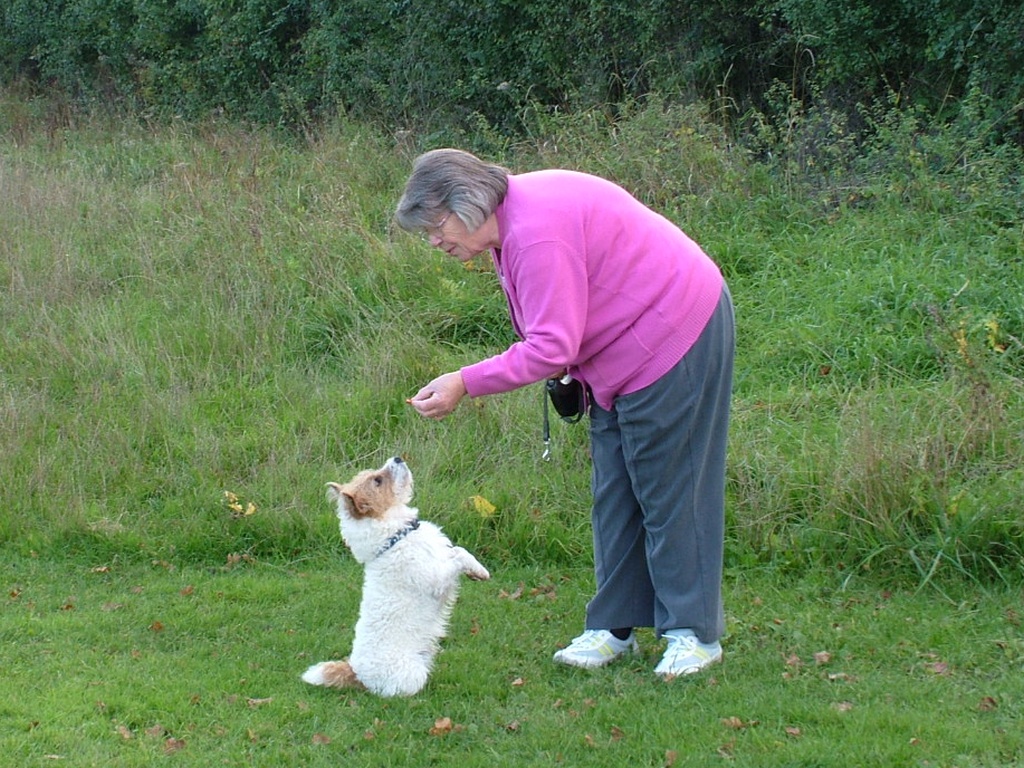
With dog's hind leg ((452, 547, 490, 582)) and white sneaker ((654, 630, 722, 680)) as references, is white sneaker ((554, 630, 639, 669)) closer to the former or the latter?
white sneaker ((654, 630, 722, 680))

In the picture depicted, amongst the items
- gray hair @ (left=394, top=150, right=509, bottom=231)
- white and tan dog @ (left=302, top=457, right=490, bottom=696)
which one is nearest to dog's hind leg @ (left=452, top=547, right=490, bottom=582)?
white and tan dog @ (left=302, top=457, right=490, bottom=696)

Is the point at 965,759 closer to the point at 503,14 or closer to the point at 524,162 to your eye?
the point at 524,162

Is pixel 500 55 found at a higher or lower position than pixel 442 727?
higher

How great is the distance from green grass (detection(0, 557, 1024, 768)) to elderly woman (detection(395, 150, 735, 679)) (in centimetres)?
39

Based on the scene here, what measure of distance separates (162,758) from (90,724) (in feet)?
1.37

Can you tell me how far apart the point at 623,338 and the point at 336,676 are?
1.73 m

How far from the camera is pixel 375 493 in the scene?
457 cm

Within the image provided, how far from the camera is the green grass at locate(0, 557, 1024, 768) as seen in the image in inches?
162

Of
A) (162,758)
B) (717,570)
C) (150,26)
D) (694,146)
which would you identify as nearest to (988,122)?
(694,146)

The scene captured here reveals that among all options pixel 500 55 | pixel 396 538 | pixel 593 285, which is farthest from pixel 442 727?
pixel 500 55

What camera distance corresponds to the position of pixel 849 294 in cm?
729

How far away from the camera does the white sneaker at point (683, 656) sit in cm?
452

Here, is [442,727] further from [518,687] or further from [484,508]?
[484,508]

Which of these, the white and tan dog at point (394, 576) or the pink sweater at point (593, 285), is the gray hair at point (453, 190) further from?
the white and tan dog at point (394, 576)
